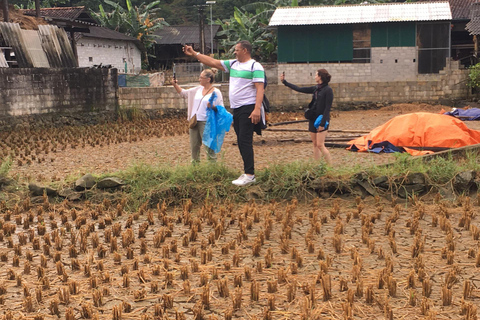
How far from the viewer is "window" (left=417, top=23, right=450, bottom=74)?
85.7 feet

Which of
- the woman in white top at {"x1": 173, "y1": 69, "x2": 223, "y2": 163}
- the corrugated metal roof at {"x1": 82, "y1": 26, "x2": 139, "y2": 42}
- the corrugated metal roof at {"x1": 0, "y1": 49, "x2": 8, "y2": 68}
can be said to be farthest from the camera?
the corrugated metal roof at {"x1": 82, "y1": 26, "x2": 139, "y2": 42}

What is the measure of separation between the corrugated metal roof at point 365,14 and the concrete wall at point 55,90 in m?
10.9

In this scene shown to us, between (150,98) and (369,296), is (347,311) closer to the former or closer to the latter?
(369,296)

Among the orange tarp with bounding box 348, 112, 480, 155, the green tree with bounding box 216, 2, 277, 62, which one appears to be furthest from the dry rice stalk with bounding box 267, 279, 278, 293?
the green tree with bounding box 216, 2, 277, 62

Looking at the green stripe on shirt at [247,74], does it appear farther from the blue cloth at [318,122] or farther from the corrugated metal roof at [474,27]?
the corrugated metal roof at [474,27]

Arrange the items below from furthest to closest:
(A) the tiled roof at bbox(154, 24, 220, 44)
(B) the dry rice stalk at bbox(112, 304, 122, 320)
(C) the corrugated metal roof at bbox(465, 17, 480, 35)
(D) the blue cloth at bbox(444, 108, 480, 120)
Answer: (A) the tiled roof at bbox(154, 24, 220, 44), (C) the corrugated metal roof at bbox(465, 17, 480, 35), (D) the blue cloth at bbox(444, 108, 480, 120), (B) the dry rice stalk at bbox(112, 304, 122, 320)

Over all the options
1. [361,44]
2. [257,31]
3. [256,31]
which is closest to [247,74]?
[361,44]

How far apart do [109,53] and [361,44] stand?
1472 cm

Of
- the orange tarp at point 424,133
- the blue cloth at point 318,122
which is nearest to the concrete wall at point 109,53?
the orange tarp at point 424,133

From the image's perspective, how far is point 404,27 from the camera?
26.3m

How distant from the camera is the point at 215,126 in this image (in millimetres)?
7559

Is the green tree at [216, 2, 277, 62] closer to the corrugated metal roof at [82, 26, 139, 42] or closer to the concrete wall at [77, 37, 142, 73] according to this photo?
the corrugated metal roof at [82, 26, 139, 42]

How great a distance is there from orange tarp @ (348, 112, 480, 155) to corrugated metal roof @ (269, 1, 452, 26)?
16.5m

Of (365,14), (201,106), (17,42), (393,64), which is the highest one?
(365,14)
